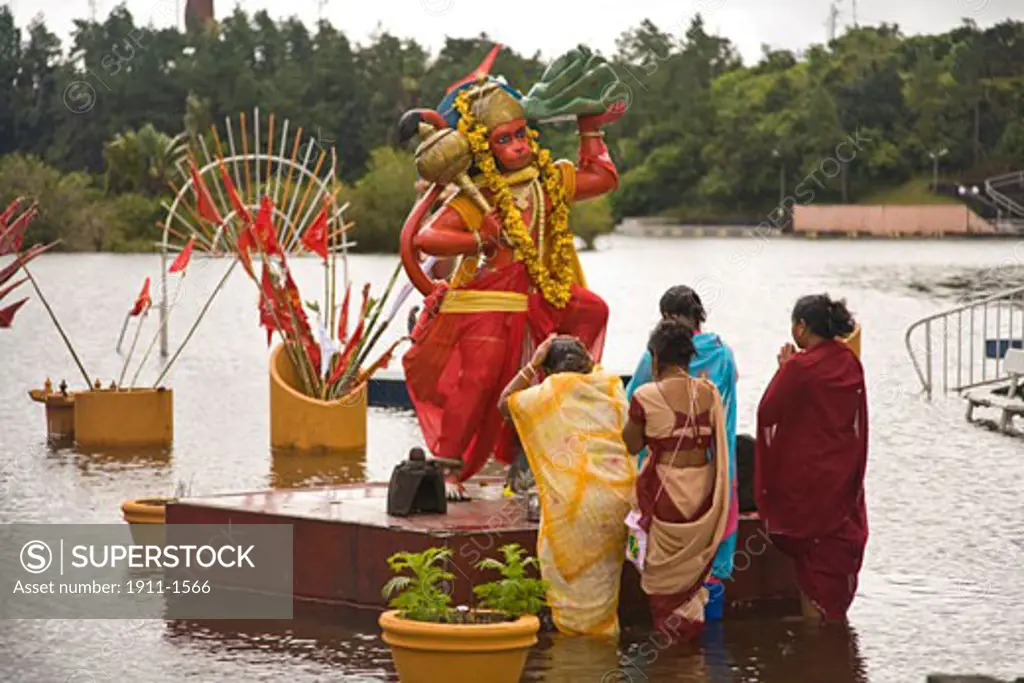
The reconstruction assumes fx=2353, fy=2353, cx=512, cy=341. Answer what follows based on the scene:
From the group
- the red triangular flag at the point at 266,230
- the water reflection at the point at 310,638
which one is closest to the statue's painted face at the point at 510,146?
the water reflection at the point at 310,638

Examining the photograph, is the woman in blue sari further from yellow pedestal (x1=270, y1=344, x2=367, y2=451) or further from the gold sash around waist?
yellow pedestal (x1=270, y1=344, x2=367, y2=451)

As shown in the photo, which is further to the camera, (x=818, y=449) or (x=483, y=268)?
(x=483, y=268)

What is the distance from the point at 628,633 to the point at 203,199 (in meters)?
7.76

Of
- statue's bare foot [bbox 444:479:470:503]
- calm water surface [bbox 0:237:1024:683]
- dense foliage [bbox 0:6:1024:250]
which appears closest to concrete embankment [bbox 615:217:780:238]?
dense foliage [bbox 0:6:1024:250]

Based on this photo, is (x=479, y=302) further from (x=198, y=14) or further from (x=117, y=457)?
(x=198, y=14)

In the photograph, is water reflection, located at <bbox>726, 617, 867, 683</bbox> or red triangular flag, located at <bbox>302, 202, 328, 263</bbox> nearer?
water reflection, located at <bbox>726, 617, 867, 683</bbox>

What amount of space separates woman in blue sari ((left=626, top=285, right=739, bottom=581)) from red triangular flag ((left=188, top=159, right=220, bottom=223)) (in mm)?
7159

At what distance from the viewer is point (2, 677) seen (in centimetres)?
940

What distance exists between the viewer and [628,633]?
1016 centimetres

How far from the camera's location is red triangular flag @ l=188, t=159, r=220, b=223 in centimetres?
1689

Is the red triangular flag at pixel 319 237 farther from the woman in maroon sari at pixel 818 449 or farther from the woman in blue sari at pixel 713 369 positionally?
the woman in maroon sari at pixel 818 449

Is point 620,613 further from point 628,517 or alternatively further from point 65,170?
point 65,170

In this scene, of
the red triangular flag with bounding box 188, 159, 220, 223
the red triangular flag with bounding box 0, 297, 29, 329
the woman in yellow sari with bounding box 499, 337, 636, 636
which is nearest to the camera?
the woman in yellow sari with bounding box 499, 337, 636, 636

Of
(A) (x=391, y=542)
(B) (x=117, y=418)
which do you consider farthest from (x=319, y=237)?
(A) (x=391, y=542)
